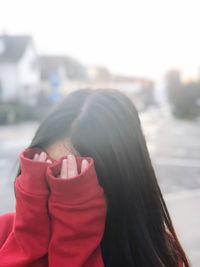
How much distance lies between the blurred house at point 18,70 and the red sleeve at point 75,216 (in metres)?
38.8

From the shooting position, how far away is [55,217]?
44.1 inches

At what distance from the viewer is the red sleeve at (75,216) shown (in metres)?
1.10

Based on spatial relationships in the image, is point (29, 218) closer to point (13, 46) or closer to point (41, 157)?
point (41, 157)

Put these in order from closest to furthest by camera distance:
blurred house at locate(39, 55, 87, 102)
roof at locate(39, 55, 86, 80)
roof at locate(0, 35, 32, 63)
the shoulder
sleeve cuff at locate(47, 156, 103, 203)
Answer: sleeve cuff at locate(47, 156, 103, 203), the shoulder, roof at locate(0, 35, 32, 63), blurred house at locate(39, 55, 87, 102), roof at locate(39, 55, 86, 80)

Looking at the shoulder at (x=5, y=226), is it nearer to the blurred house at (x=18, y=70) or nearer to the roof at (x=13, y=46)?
the blurred house at (x=18, y=70)

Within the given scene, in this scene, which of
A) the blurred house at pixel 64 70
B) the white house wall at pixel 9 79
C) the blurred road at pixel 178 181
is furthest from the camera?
the blurred house at pixel 64 70

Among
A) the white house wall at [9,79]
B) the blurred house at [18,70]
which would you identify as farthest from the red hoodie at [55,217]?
the white house wall at [9,79]

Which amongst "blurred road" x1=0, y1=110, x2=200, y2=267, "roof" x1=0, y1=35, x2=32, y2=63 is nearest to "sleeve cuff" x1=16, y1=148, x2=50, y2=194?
"blurred road" x1=0, y1=110, x2=200, y2=267

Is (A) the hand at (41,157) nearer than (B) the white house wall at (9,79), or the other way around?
(A) the hand at (41,157)

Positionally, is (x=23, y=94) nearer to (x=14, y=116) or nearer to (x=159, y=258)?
(x=14, y=116)

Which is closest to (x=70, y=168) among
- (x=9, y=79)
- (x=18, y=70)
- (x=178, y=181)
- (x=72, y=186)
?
(x=72, y=186)

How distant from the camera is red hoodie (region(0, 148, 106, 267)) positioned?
1.11 metres

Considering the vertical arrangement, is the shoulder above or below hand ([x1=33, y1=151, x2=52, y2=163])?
below

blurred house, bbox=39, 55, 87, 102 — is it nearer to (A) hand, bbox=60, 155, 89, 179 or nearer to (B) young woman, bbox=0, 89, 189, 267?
(B) young woman, bbox=0, 89, 189, 267
